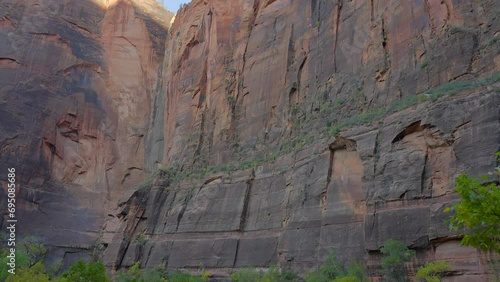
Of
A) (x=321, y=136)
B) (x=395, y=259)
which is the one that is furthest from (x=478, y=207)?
(x=321, y=136)

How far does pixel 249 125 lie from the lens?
3594cm

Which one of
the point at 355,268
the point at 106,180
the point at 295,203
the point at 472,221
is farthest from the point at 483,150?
the point at 106,180

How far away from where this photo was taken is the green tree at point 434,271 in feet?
55.4

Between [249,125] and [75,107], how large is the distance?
23920mm

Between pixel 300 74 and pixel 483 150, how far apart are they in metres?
17.9

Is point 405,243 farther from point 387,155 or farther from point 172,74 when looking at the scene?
point 172,74

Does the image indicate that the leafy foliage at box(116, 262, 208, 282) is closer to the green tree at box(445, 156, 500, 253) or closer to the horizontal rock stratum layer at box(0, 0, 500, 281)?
the horizontal rock stratum layer at box(0, 0, 500, 281)

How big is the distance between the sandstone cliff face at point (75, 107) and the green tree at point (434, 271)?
33.1 m

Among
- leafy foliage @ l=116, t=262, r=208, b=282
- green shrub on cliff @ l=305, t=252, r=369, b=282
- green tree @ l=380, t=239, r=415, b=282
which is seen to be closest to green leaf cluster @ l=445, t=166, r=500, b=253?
green tree @ l=380, t=239, r=415, b=282

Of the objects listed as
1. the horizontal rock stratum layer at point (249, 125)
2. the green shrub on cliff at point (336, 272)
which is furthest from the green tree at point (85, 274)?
the horizontal rock stratum layer at point (249, 125)

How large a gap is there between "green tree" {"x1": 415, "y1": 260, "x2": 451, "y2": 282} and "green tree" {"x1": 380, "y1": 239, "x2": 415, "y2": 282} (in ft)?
2.54

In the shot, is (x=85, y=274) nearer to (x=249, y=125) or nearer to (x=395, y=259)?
(x=395, y=259)

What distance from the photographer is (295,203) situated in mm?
25406

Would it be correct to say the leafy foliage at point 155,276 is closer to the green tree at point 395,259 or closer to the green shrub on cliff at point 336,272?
the green shrub on cliff at point 336,272
